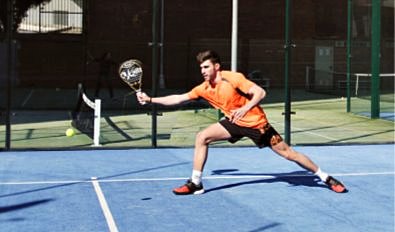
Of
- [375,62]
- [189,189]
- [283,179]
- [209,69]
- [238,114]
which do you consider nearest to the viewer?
[238,114]

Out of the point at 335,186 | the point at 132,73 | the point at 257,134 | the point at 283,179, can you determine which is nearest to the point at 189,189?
the point at 257,134

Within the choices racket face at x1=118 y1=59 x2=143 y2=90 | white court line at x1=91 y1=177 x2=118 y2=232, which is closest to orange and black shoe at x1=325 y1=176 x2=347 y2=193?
racket face at x1=118 y1=59 x2=143 y2=90

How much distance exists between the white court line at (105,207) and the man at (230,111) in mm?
862

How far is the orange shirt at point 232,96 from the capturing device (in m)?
7.27

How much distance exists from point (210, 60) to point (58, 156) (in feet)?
14.0

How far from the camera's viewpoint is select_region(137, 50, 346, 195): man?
285 inches

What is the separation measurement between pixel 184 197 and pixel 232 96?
1.26 metres

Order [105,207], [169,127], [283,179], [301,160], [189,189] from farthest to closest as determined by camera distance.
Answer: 1. [169,127]
2. [283,179]
3. [301,160]
4. [189,189]
5. [105,207]

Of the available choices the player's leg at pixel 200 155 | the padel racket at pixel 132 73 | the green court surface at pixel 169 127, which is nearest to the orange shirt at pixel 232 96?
the player's leg at pixel 200 155

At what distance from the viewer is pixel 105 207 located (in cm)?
691

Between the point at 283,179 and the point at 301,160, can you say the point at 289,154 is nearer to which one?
the point at 301,160

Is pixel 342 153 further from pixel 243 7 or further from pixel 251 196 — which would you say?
pixel 243 7

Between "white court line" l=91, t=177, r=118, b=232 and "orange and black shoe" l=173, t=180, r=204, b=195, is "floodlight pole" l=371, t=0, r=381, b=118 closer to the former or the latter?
"white court line" l=91, t=177, r=118, b=232

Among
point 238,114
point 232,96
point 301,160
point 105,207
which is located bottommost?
point 105,207
